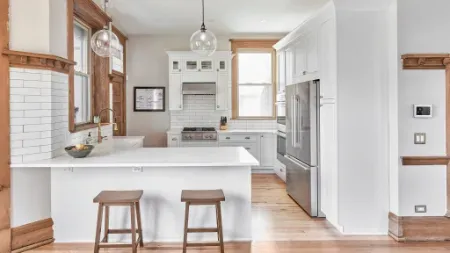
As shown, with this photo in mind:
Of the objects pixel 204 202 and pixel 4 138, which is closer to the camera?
pixel 204 202

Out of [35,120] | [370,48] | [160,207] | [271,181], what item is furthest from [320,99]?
[35,120]

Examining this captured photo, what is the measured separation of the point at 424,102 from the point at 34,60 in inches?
151

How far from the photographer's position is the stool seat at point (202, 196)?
9.25 feet

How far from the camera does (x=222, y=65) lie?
22.3 feet

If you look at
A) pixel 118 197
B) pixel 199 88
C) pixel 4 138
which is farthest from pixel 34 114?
pixel 199 88

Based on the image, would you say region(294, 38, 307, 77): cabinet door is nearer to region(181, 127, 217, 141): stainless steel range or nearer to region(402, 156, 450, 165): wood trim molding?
region(402, 156, 450, 165): wood trim molding

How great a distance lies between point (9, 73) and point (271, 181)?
4.43 meters

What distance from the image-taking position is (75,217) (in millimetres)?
3299

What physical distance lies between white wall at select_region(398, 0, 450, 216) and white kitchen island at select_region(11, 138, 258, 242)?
5.25 feet

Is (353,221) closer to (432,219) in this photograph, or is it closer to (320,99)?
(432,219)

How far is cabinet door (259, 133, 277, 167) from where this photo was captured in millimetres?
6637

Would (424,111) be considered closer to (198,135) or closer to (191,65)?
(198,135)

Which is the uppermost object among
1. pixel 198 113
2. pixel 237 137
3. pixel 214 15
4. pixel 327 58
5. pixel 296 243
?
pixel 214 15

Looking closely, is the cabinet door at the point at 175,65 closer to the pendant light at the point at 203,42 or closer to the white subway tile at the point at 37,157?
the pendant light at the point at 203,42
